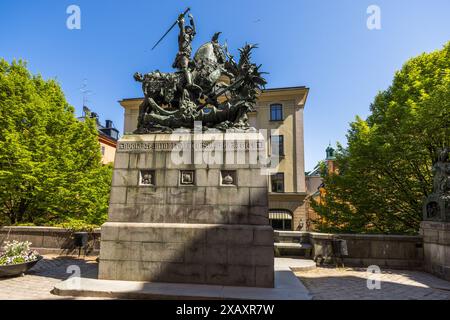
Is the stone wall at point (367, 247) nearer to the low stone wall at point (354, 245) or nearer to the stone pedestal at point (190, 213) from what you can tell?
the low stone wall at point (354, 245)

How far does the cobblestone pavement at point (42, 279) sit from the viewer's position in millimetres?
6594

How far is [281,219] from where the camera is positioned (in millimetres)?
30875

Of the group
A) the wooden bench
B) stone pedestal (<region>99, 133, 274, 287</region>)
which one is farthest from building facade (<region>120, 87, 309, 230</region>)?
stone pedestal (<region>99, 133, 274, 287</region>)

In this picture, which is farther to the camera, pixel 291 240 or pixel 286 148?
pixel 286 148

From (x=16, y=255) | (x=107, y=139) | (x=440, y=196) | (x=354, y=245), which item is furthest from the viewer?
(x=107, y=139)

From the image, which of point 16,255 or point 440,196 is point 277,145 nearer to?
point 440,196

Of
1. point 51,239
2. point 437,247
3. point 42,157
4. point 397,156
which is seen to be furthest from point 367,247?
point 42,157

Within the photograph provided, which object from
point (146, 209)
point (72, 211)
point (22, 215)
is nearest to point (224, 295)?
point (146, 209)

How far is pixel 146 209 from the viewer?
7.84m

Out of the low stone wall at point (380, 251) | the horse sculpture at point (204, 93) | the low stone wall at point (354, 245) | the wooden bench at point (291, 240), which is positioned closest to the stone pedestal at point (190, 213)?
the horse sculpture at point (204, 93)

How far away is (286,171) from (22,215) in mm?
26379

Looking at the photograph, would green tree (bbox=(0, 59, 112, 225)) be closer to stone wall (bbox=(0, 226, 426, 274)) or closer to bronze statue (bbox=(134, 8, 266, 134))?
stone wall (bbox=(0, 226, 426, 274))

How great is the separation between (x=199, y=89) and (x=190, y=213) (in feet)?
15.0
